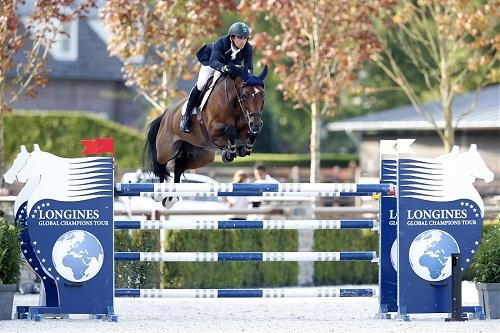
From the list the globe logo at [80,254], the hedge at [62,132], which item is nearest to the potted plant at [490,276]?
the globe logo at [80,254]

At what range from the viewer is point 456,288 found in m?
10.1

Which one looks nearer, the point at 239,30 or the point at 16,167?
the point at 16,167

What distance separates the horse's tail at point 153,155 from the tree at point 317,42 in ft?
18.9

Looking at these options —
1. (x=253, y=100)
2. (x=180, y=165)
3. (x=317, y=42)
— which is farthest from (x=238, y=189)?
(x=317, y=42)

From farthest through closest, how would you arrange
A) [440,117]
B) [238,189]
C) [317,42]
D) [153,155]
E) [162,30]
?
[440,117]
[317,42]
[162,30]
[153,155]
[238,189]

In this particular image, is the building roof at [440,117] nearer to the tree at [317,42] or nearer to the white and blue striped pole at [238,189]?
the tree at [317,42]

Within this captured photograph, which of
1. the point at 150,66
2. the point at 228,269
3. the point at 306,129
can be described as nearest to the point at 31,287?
the point at 228,269

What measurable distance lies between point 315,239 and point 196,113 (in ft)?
15.1

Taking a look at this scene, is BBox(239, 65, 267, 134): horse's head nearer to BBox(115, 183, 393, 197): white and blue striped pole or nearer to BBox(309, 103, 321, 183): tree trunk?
BBox(115, 183, 393, 197): white and blue striped pole

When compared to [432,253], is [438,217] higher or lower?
higher

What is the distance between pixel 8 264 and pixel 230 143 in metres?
2.37

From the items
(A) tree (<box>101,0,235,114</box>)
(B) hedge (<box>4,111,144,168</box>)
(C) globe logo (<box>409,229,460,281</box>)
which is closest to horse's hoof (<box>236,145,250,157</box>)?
(C) globe logo (<box>409,229,460,281</box>)

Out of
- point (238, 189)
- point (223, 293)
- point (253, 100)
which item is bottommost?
point (223, 293)

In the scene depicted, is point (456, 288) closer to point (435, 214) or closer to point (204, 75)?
point (435, 214)
